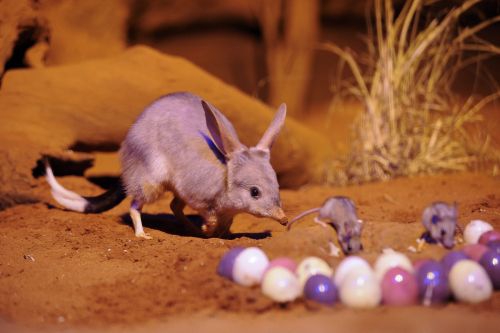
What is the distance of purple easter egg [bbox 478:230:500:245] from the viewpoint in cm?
349

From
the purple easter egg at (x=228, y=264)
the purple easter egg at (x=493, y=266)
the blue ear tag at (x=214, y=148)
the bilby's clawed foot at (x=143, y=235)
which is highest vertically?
the purple easter egg at (x=493, y=266)

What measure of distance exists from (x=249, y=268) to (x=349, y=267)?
482mm

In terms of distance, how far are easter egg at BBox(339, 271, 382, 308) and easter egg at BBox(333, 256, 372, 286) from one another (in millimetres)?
69

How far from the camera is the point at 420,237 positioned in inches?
141

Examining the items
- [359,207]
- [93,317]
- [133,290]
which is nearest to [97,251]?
[133,290]

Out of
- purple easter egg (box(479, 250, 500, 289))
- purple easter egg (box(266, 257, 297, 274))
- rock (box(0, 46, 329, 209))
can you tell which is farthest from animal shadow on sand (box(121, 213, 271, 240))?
purple easter egg (box(479, 250, 500, 289))

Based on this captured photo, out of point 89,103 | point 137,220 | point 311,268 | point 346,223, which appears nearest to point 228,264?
point 311,268

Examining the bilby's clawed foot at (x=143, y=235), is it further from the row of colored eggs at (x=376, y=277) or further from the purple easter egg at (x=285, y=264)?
the purple easter egg at (x=285, y=264)

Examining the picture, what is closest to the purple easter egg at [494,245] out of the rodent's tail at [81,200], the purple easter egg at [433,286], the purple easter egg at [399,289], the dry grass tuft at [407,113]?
the purple easter egg at [433,286]

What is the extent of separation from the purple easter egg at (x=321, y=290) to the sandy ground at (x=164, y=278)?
0.05 m

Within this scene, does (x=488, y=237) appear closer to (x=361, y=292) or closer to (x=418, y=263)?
(x=418, y=263)

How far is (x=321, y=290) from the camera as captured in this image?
300cm

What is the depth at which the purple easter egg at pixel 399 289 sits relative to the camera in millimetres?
2928

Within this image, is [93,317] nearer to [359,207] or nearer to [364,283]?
[364,283]
